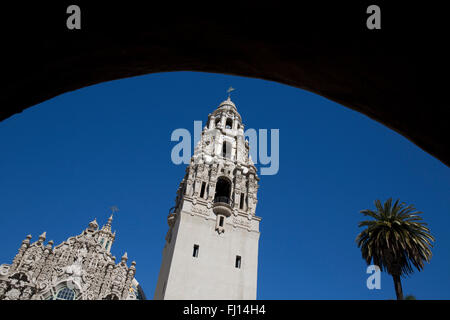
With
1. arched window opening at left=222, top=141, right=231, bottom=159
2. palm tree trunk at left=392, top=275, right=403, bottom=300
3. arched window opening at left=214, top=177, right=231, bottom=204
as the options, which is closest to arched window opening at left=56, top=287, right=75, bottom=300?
arched window opening at left=214, top=177, right=231, bottom=204

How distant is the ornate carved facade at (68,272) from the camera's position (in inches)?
1388

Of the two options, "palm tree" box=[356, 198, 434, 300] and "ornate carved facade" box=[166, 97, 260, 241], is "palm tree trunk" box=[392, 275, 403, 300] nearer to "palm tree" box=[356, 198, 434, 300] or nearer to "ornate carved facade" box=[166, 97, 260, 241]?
"palm tree" box=[356, 198, 434, 300]

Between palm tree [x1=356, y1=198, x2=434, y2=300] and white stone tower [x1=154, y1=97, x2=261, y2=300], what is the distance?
13.1m

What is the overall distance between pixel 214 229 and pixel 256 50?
1392 inches

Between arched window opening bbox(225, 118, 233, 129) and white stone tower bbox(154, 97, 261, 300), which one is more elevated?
arched window opening bbox(225, 118, 233, 129)

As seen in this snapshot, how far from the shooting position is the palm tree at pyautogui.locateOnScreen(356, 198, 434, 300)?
83.8ft

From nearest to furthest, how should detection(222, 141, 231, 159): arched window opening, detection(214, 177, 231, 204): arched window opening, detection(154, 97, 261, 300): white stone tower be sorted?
1. detection(154, 97, 261, 300): white stone tower
2. detection(214, 177, 231, 204): arched window opening
3. detection(222, 141, 231, 159): arched window opening

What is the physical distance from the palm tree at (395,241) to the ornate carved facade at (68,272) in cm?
2565

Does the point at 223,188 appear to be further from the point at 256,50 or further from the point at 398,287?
the point at 256,50

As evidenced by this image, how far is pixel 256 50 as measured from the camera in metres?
3.62

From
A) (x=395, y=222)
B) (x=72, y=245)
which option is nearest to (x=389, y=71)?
(x=395, y=222)

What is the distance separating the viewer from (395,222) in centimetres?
2683

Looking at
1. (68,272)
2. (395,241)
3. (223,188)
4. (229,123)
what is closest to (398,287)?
(395,241)
